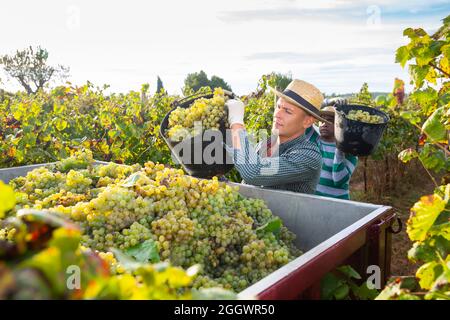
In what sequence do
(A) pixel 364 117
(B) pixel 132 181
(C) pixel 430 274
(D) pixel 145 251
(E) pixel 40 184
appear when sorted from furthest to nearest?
(A) pixel 364 117 → (E) pixel 40 184 → (B) pixel 132 181 → (D) pixel 145 251 → (C) pixel 430 274

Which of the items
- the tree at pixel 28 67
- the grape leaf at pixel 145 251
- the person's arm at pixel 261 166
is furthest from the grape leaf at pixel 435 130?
the tree at pixel 28 67

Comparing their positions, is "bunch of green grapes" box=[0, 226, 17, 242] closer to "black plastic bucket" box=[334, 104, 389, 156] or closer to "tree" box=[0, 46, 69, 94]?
"black plastic bucket" box=[334, 104, 389, 156]

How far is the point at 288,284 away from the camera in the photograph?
1364 mm

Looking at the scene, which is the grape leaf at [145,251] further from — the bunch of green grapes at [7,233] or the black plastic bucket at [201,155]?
the black plastic bucket at [201,155]

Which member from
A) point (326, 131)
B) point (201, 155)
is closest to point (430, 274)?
point (201, 155)

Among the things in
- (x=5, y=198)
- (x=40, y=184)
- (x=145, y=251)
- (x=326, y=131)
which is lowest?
(x=145, y=251)

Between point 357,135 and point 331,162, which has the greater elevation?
point 357,135

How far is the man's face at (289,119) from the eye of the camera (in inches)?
125

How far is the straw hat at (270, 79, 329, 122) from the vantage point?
122 inches

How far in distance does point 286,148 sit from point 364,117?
0.69m

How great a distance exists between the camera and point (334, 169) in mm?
3703

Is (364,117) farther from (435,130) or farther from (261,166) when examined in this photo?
(435,130)

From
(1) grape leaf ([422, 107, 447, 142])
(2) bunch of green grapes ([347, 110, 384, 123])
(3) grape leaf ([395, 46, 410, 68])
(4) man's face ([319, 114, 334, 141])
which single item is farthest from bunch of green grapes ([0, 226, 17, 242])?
(4) man's face ([319, 114, 334, 141])
